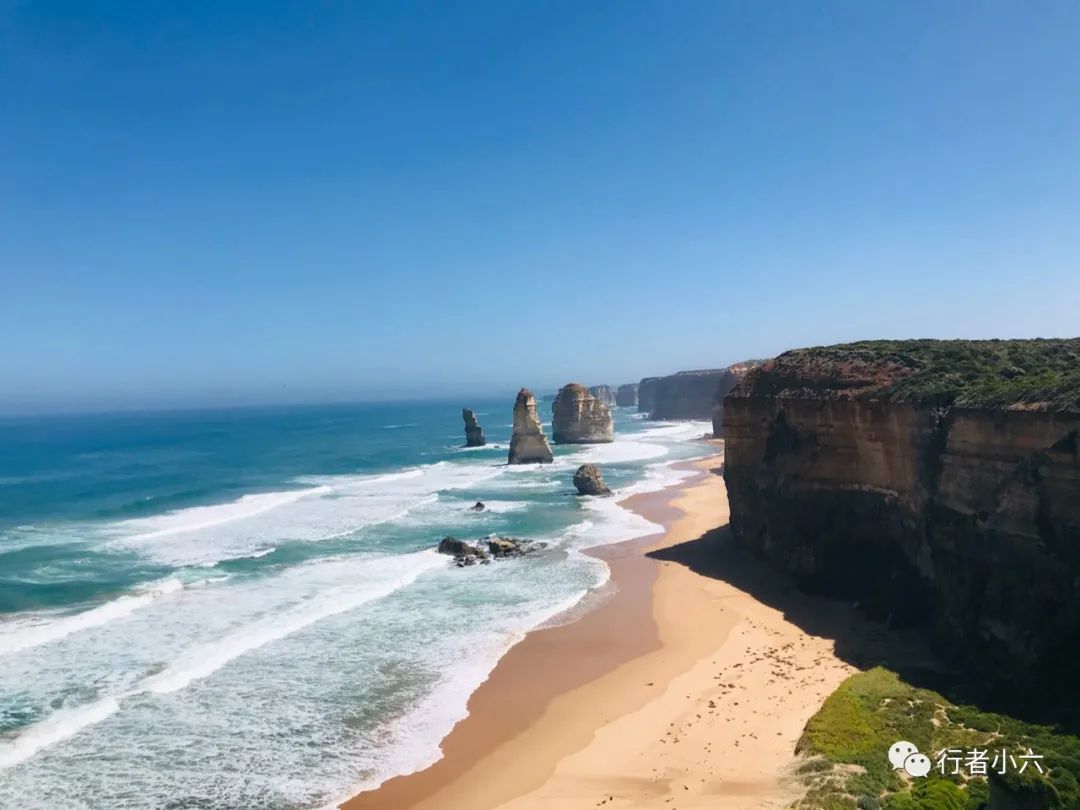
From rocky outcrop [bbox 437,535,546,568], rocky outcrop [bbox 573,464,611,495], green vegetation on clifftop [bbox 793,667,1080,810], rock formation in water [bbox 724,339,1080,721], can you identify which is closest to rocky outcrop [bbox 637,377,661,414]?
rocky outcrop [bbox 573,464,611,495]

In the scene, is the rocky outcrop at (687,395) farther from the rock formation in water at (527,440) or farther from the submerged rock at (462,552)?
the submerged rock at (462,552)

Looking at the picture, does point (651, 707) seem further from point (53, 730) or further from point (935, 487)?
point (53, 730)

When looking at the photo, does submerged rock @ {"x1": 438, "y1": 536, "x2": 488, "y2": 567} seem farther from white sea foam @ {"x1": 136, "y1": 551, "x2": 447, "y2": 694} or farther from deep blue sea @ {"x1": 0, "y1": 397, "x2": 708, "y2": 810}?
deep blue sea @ {"x1": 0, "y1": 397, "x2": 708, "y2": 810}

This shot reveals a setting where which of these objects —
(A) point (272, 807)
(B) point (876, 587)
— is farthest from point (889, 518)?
(A) point (272, 807)

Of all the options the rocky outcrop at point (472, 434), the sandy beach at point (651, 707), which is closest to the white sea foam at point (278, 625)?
the sandy beach at point (651, 707)

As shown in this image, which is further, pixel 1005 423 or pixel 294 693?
pixel 294 693

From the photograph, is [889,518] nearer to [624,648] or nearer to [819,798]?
[624,648]

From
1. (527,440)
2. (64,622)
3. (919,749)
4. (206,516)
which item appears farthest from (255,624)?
(527,440)
